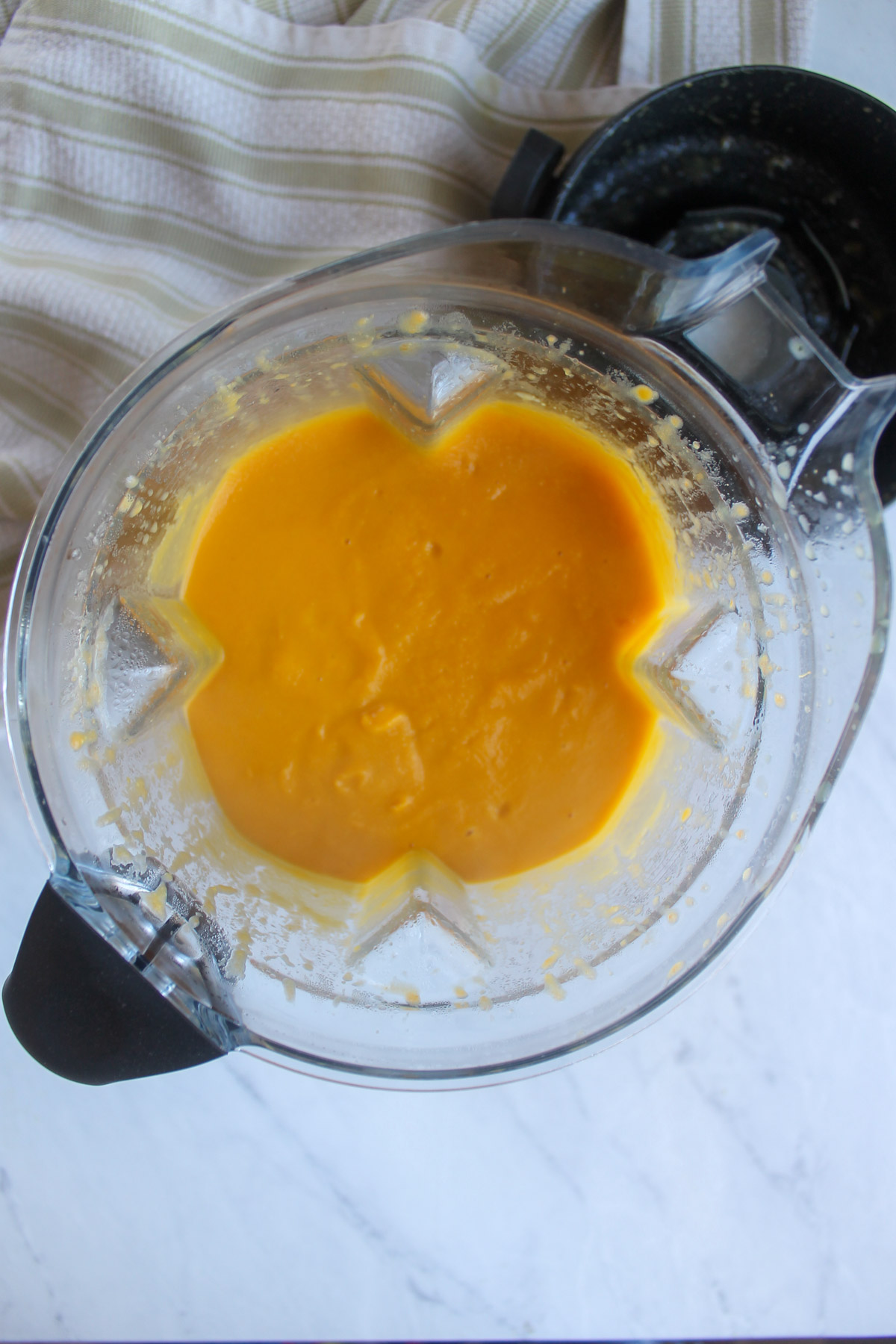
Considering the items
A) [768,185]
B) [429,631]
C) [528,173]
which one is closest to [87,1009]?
[429,631]

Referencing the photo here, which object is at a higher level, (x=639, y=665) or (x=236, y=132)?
(x=236, y=132)

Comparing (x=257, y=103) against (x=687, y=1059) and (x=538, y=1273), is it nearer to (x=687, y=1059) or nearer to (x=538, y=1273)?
(x=687, y=1059)

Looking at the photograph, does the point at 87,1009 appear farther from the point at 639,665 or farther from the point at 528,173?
the point at 528,173

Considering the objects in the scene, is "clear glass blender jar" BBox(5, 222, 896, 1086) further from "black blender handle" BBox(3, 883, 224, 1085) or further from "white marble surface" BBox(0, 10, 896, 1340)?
"white marble surface" BBox(0, 10, 896, 1340)

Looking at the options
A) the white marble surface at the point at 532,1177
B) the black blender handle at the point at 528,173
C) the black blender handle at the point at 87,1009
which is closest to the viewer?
the black blender handle at the point at 87,1009

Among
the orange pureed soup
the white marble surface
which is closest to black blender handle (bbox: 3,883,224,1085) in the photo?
the orange pureed soup

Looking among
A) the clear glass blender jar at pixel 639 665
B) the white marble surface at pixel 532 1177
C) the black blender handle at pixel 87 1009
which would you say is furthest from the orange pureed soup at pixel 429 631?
the white marble surface at pixel 532 1177

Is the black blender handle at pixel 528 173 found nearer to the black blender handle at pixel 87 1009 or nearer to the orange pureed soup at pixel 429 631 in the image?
the orange pureed soup at pixel 429 631
